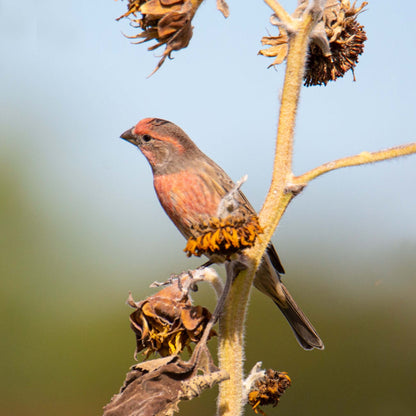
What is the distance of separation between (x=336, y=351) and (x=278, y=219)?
590cm

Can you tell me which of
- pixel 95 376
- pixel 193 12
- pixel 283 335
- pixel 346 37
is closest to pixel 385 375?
pixel 283 335

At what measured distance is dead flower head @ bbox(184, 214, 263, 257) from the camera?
2172 millimetres

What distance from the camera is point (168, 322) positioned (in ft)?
8.09

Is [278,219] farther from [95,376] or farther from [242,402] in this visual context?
[95,376]

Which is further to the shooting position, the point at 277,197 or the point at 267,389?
the point at 267,389

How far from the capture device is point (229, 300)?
89.1 inches

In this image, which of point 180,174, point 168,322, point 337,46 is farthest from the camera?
point 180,174

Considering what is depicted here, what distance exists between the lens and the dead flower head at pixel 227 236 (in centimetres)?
217

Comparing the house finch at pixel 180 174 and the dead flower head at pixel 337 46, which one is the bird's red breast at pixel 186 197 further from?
the dead flower head at pixel 337 46

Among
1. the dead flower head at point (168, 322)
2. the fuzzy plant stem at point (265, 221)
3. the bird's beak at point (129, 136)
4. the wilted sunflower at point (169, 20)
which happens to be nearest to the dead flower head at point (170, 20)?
the wilted sunflower at point (169, 20)

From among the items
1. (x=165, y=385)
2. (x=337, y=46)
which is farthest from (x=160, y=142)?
(x=165, y=385)

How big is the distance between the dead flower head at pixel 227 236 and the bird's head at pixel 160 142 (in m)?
1.48

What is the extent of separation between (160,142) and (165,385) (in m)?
1.79

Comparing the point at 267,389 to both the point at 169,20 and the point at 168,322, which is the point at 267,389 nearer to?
the point at 168,322
